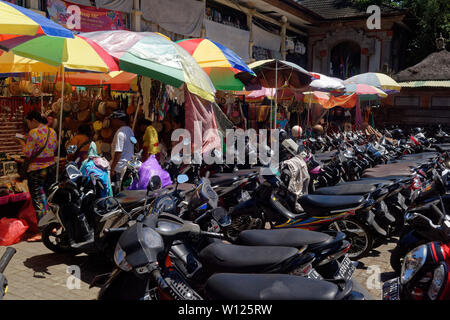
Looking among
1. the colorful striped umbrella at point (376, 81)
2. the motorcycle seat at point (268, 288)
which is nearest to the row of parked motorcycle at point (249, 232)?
the motorcycle seat at point (268, 288)

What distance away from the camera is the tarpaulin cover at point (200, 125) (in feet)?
19.9

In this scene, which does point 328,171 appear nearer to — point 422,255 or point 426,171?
point 426,171

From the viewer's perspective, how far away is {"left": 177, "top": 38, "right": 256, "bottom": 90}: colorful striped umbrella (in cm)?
729

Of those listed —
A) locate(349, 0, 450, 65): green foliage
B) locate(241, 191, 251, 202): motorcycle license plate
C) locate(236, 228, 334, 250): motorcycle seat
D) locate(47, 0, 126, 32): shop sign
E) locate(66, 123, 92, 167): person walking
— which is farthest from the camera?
locate(349, 0, 450, 65): green foliage

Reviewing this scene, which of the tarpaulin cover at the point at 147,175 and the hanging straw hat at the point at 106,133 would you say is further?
the hanging straw hat at the point at 106,133

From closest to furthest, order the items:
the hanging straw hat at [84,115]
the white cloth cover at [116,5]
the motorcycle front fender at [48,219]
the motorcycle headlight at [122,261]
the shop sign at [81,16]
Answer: the motorcycle headlight at [122,261], the motorcycle front fender at [48,219], the hanging straw hat at [84,115], the shop sign at [81,16], the white cloth cover at [116,5]

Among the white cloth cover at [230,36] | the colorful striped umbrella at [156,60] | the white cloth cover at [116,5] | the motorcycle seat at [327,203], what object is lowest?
the motorcycle seat at [327,203]

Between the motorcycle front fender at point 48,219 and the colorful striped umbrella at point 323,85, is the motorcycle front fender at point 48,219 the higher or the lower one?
the lower one

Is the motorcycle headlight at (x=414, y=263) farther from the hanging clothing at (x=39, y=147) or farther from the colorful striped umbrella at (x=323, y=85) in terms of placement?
the colorful striped umbrella at (x=323, y=85)

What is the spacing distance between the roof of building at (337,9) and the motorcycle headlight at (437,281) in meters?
Answer: 21.4

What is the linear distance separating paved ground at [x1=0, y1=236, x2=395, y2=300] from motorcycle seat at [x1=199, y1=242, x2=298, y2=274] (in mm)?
1741

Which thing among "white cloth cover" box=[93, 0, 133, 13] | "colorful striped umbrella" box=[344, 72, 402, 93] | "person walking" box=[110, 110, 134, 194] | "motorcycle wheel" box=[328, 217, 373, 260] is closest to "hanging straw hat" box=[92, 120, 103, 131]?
"person walking" box=[110, 110, 134, 194]

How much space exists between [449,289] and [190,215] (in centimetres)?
218

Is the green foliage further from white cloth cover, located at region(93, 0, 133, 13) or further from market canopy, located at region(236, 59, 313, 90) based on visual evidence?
white cloth cover, located at region(93, 0, 133, 13)
